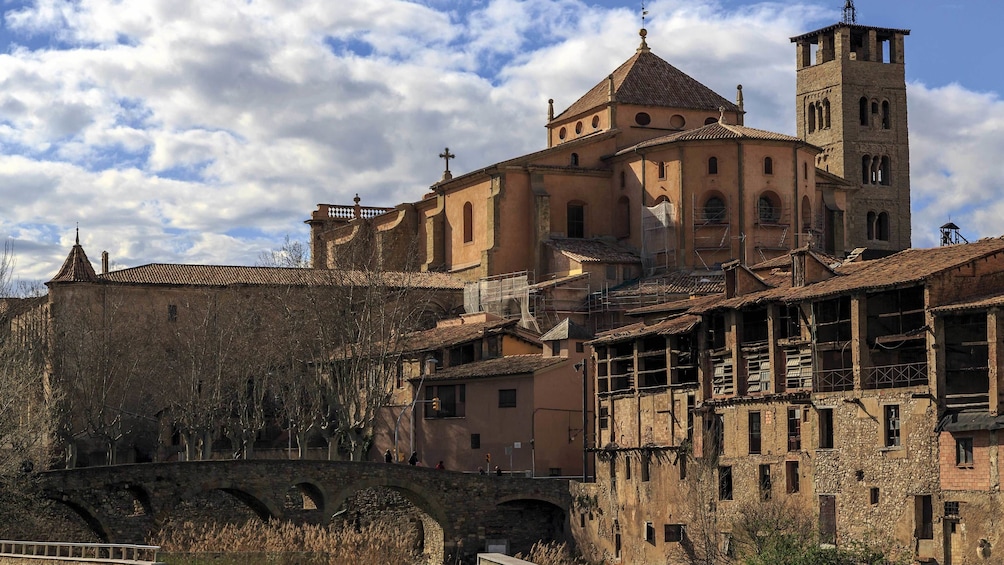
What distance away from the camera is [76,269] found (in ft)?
285

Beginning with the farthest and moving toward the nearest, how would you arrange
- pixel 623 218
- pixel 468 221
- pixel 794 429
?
1. pixel 468 221
2. pixel 623 218
3. pixel 794 429

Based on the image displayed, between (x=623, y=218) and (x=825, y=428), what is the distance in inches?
1425

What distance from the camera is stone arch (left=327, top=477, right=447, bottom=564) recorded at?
62.2 m

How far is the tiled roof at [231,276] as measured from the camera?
85875mm

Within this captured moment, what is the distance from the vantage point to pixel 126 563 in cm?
4075

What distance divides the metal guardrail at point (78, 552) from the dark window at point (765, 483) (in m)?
17.5

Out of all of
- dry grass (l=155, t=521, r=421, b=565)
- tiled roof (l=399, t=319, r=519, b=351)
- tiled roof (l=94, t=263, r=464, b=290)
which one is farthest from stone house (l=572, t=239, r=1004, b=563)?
tiled roof (l=94, t=263, r=464, b=290)

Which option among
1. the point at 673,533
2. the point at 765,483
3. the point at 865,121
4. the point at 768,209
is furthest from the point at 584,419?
the point at 865,121

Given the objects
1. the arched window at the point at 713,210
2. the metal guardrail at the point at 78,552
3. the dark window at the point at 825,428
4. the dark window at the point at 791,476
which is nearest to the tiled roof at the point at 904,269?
the dark window at the point at 825,428

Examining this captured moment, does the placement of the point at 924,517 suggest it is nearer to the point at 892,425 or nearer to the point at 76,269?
the point at 892,425

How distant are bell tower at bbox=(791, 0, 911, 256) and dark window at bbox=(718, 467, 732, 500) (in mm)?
57632

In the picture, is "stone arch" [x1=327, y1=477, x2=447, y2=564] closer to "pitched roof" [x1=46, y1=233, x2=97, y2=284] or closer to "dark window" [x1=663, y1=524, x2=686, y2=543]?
"dark window" [x1=663, y1=524, x2=686, y2=543]

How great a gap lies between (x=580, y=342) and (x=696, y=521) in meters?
15.8

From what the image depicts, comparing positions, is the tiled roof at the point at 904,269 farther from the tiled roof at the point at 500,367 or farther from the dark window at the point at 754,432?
the tiled roof at the point at 500,367
